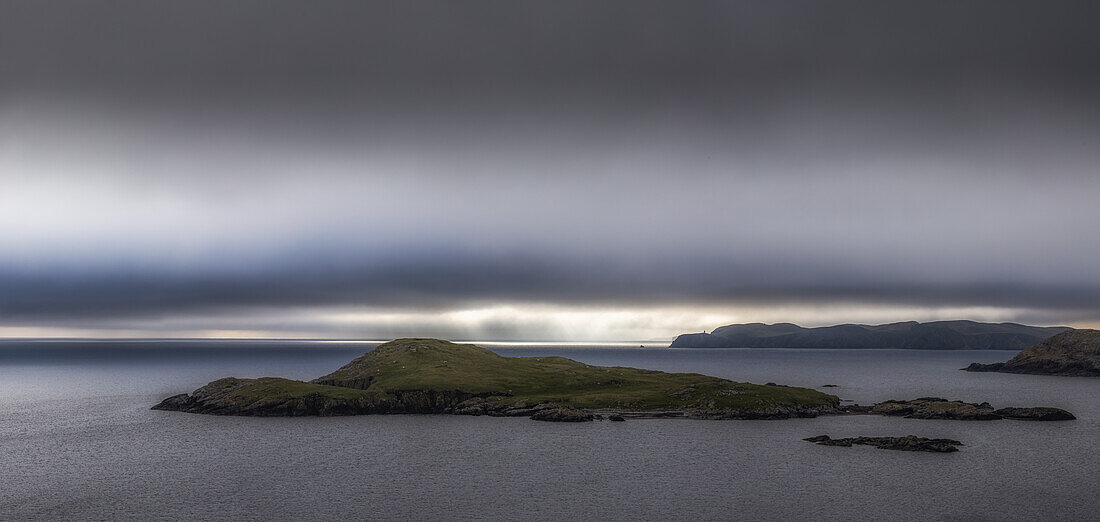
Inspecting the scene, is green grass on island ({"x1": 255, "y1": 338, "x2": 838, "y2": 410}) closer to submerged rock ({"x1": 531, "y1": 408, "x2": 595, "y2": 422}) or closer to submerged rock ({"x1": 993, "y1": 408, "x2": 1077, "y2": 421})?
submerged rock ({"x1": 531, "y1": 408, "x2": 595, "y2": 422})

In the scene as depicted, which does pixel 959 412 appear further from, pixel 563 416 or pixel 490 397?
pixel 490 397

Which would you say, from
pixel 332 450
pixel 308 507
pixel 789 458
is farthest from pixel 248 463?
pixel 789 458

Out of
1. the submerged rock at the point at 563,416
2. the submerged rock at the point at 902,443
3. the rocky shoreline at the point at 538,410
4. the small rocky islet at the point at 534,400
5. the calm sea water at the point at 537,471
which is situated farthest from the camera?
the small rocky islet at the point at 534,400

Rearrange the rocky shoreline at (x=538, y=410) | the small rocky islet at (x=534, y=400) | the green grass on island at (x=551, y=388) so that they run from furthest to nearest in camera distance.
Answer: the green grass on island at (x=551, y=388) < the small rocky islet at (x=534, y=400) < the rocky shoreline at (x=538, y=410)

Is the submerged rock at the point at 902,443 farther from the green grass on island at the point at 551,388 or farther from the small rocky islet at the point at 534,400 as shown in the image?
the green grass on island at the point at 551,388

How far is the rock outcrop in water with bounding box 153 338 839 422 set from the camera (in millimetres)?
155000

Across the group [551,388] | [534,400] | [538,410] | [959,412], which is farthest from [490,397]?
[959,412]

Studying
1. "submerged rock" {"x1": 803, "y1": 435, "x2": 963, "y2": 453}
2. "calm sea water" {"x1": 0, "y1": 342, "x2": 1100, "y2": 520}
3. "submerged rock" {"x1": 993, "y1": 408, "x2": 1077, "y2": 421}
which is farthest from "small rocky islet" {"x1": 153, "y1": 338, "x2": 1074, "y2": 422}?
"submerged rock" {"x1": 803, "y1": 435, "x2": 963, "y2": 453}

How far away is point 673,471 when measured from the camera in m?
92.4

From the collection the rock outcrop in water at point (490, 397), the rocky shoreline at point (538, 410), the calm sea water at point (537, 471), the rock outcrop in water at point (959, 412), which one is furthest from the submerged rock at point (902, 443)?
the rock outcrop in water at point (959, 412)

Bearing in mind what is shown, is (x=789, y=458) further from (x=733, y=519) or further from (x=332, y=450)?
(x=332, y=450)

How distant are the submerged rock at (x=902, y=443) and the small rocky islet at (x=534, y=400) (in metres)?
36.0

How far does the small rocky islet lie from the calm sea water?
1052cm

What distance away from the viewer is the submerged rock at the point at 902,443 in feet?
347
